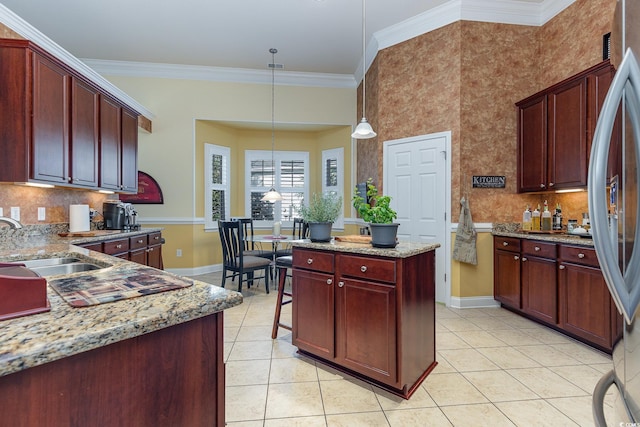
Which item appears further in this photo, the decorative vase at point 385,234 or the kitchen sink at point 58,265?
the decorative vase at point 385,234

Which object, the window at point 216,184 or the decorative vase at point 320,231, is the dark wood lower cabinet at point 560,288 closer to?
the decorative vase at point 320,231

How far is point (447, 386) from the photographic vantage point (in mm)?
2043

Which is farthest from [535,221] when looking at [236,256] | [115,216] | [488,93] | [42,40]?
[42,40]

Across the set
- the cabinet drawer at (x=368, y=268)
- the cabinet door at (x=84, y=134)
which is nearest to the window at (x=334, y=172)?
the cabinet drawer at (x=368, y=268)

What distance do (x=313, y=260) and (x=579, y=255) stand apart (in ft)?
7.26

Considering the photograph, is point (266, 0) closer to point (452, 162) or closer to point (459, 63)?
point (459, 63)

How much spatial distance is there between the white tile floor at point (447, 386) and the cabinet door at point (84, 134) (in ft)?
7.13

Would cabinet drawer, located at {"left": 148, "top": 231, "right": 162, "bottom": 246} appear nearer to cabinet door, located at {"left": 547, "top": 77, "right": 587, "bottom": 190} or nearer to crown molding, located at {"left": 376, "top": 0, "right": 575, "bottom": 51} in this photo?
crown molding, located at {"left": 376, "top": 0, "right": 575, "bottom": 51}

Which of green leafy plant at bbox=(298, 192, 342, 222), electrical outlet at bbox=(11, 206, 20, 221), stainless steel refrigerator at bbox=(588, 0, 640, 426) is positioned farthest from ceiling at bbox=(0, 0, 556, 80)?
stainless steel refrigerator at bbox=(588, 0, 640, 426)

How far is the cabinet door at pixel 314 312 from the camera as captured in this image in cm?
216

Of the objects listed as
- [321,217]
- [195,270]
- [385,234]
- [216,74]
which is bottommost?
[195,270]

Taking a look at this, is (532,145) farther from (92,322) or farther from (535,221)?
(92,322)

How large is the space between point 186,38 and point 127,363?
4754 millimetres

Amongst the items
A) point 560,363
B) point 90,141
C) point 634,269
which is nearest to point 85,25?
point 90,141
